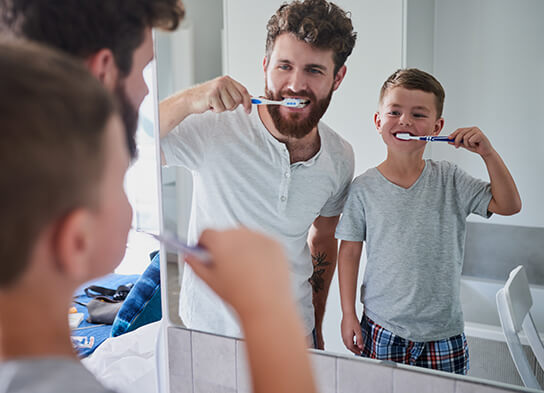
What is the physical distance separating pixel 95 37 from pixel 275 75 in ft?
1.37

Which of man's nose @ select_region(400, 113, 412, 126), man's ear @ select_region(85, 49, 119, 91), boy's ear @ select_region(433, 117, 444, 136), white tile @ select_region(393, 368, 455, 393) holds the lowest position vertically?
white tile @ select_region(393, 368, 455, 393)

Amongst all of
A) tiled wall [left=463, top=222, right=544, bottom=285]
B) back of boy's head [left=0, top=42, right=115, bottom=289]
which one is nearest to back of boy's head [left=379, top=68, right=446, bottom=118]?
tiled wall [left=463, top=222, right=544, bottom=285]

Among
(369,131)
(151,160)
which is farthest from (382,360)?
(151,160)

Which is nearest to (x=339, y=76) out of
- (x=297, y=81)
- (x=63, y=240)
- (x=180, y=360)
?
(x=297, y=81)

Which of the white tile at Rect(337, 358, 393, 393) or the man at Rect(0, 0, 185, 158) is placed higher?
the man at Rect(0, 0, 185, 158)

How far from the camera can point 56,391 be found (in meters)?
0.39

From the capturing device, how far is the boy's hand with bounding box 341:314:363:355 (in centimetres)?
98

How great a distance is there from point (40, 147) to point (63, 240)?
0.08 meters

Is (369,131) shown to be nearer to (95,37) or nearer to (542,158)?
(542,158)

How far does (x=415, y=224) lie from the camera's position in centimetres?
90

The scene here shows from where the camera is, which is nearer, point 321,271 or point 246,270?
point 246,270

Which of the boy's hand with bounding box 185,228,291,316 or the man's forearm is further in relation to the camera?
the man's forearm

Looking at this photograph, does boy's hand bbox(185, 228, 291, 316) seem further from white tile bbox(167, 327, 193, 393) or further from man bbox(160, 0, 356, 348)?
white tile bbox(167, 327, 193, 393)

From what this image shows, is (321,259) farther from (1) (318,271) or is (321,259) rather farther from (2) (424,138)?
(2) (424,138)
